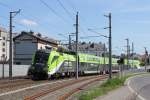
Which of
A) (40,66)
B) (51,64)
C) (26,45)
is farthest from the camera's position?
(26,45)

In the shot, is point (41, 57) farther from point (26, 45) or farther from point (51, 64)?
point (26, 45)

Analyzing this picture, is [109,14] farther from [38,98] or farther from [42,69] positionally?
[38,98]

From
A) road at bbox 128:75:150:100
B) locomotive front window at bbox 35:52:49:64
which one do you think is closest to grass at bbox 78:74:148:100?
road at bbox 128:75:150:100

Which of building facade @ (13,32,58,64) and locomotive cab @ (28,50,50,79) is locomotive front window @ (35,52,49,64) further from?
building facade @ (13,32,58,64)

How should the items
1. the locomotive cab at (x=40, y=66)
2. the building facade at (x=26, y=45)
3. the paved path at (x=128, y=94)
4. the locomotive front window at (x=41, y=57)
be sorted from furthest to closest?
the building facade at (x=26, y=45) < the locomotive front window at (x=41, y=57) < the locomotive cab at (x=40, y=66) < the paved path at (x=128, y=94)

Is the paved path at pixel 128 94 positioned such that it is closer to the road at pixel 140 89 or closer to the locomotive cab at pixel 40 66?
the road at pixel 140 89

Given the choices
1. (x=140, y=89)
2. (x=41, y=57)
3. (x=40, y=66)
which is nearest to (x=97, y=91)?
(x=140, y=89)

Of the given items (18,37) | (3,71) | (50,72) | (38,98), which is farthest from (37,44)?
(38,98)

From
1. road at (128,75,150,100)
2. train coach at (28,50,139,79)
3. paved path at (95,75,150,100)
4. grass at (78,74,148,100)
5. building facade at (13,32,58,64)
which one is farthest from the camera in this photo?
building facade at (13,32,58,64)

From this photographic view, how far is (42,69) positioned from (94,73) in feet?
106

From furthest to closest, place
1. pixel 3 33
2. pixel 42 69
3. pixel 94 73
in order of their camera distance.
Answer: pixel 3 33, pixel 94 73, pixel 42 69

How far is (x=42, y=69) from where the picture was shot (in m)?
47.0

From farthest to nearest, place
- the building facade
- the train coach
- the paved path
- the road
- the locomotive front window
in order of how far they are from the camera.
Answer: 1. the building facade
2. the locomotive front window
3. the train coach
4. the road
5. the paved path

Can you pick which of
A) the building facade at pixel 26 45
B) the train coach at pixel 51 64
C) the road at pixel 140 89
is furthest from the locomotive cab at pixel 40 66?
the building facade at pixel 26 45
